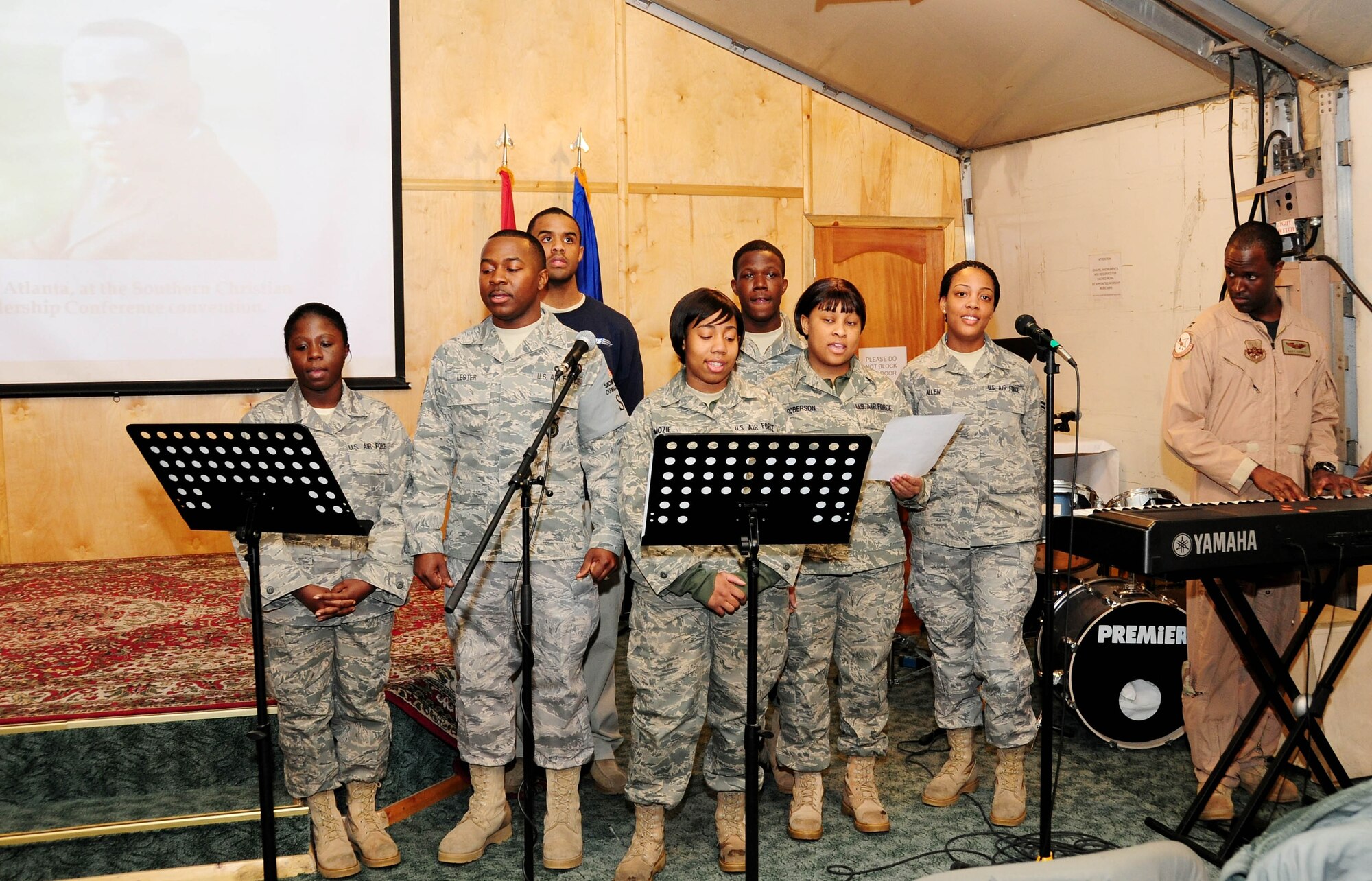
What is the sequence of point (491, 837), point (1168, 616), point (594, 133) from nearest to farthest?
point (491, 837)
point (1168, 616)
point (594, 133)

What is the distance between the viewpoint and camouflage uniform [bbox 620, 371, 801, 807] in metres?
3.02

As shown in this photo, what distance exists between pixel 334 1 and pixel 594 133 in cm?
166

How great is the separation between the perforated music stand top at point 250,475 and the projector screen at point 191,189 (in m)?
3.73

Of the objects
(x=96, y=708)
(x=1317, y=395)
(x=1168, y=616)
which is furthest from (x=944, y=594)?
(x=96, y=708)

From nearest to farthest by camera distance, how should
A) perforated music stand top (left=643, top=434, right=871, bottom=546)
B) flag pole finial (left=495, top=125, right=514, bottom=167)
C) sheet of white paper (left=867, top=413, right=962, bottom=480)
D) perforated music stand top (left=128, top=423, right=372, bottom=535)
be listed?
1. perforated music stand top (left=643, top=434, right=871, bottom=546)
2. perforated music stand top (left=128, top=423, right=372, bottom=535)
3. sheet of white paper (left=867, top=413, right=962, bottom=480)
4. flag pole finial (left=495, top=125, right=514, bottom=167)

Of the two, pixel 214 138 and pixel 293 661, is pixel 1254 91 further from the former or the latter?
pixel 214 138

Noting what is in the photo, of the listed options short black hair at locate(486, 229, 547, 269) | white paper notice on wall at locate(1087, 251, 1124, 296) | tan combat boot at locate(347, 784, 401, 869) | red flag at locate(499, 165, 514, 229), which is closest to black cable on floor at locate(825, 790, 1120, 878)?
tan combat boot at locate(347, 784, 401, 869)

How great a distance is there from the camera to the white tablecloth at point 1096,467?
18.6ft

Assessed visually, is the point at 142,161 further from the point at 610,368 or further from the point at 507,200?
the point at 610,368

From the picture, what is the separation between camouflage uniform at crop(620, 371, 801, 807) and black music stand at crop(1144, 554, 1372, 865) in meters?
1.26

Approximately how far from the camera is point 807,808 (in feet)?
11.1

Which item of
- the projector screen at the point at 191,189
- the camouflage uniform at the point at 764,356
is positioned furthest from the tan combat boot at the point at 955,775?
the projector screen at the point at 191,189

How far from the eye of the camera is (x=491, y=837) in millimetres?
3336

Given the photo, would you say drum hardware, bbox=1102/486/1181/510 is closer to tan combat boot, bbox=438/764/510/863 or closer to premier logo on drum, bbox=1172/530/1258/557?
premier logo on drum, bbox=1172/530/1258/557
